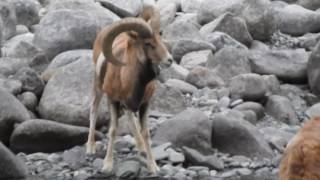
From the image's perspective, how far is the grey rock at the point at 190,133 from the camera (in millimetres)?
14555

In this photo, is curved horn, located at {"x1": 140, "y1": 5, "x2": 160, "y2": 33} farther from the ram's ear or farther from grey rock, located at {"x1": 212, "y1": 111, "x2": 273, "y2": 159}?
grey rock, located at {"x1": 212, "y1": 111, "x2": 273, "y2": 159}

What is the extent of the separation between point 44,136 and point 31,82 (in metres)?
3.04

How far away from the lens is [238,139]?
14.8 meters

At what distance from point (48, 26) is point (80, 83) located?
20.2 feet

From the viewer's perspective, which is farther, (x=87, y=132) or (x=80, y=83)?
(x=80, y=83)

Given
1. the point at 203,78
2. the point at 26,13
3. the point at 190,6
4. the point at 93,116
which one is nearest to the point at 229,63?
the point at 203,78

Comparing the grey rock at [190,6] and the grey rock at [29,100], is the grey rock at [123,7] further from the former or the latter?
the grey rock at [29,100]

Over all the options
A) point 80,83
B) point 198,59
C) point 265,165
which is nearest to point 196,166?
point 265,165

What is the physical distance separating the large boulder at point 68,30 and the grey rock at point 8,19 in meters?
3.41

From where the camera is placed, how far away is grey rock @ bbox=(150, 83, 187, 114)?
1734 cm

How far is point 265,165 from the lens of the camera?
1414cm

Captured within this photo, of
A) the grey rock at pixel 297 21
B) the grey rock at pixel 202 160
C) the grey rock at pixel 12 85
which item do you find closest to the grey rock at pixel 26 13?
the grey rock at pixel 297 21

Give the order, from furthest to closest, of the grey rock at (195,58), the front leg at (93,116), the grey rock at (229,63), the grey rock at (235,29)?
the grey rock at (235,29) → the grey rock at (195,58) → the grey rock at (229,63) → the front leg at (93,116)

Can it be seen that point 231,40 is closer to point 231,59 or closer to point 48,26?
point 231,59
